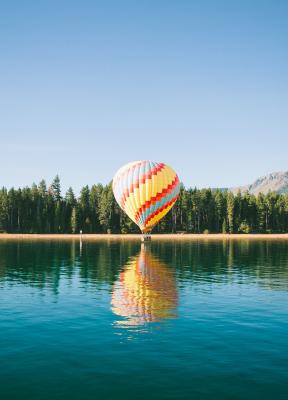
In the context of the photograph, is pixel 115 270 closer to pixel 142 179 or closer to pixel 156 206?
pixel 142 179

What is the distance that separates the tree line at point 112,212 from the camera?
Result: 577ft

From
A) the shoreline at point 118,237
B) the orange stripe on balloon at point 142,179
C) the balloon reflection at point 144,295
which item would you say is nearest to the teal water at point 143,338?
the balloon reflection at point 144,295

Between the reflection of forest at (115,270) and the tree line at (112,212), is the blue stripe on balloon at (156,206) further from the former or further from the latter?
the tree line at (112,212)

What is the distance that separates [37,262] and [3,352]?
47304mm

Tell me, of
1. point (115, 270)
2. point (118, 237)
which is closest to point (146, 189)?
point (115, 270)

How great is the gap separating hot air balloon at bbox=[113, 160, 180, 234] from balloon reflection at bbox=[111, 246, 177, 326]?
45.0 meters

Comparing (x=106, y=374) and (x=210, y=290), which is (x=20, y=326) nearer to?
(x=106, y=374)

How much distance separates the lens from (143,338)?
23938mm

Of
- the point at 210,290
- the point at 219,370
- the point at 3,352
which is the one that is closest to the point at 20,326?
the point at 3,352

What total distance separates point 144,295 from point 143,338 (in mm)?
13197

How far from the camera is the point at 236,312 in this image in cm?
3153

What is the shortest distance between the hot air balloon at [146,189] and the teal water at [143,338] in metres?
55.2

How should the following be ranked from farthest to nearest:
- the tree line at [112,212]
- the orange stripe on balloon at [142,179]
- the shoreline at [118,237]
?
the tree line at [112,212] → the shoreline at [118,237] → the orange stripe on balloon at [142,179]

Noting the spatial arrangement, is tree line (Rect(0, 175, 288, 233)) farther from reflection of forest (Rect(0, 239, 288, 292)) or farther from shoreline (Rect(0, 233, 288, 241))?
reflection of forest (Rect(0, 239, 288, 292))
